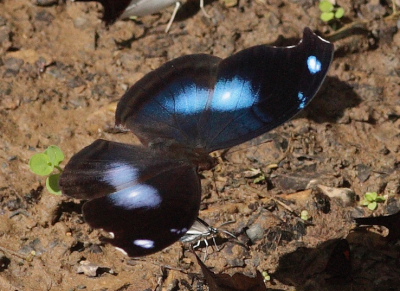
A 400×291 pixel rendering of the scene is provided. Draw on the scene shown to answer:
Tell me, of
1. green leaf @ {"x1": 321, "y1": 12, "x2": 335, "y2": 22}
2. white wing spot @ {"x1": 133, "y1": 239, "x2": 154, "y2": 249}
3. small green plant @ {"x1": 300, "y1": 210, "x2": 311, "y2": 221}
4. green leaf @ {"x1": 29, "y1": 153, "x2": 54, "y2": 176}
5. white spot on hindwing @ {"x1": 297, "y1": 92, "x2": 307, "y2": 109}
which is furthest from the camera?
green leaf @ {"x1": 321, "y1": 12, "x2": 335, "y2": 22}

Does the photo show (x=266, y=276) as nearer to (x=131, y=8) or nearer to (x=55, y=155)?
(x=55, y=155)

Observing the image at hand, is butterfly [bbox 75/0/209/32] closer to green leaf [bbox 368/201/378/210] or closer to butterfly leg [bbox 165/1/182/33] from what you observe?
butterfly leg [bbox 165/1/182/33]

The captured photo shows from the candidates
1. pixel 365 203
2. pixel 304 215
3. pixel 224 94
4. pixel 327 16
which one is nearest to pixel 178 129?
pixel 224 94

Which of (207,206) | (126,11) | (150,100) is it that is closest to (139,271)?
(207,206)

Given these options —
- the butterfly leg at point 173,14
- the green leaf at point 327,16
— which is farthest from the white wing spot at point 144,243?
the green leaf at point 327,16

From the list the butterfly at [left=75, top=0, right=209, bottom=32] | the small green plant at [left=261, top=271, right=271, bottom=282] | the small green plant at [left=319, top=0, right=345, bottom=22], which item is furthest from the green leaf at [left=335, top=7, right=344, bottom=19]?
the small green plant at [left=261, top=271, right=271, bottom=282]

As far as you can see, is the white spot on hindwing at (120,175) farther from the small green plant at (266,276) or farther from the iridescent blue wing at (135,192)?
the small green plant at (266,276)
